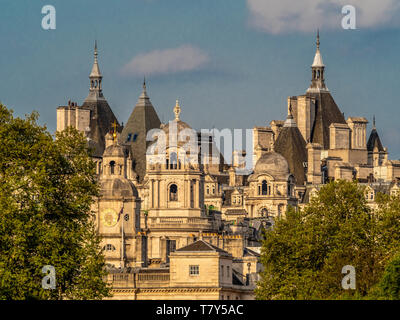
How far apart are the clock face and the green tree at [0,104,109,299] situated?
6233 cm

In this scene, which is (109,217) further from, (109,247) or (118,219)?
(109,247)

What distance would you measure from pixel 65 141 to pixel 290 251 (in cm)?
2937

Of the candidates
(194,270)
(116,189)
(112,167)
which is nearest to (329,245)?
(194,270)

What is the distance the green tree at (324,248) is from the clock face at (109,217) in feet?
110

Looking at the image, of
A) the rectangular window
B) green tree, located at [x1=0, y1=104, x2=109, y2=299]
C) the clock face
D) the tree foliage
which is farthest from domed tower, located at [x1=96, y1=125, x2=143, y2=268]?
green tree, located at [x1=0, y1=104, x2=109, y2=299]

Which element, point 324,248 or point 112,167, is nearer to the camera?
point 324,248

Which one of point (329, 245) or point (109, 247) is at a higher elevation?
point (109, 247)

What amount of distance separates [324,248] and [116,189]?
146 ft

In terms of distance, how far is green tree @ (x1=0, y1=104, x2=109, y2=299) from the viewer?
115812mm

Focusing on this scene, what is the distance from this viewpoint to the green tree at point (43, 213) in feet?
380

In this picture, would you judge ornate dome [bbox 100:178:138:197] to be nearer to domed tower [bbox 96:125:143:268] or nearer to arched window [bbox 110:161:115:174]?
domed tower [bbox 96:125:143:268]

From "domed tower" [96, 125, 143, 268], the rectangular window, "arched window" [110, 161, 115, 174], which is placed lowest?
the rectangular window

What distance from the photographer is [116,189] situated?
191 metres

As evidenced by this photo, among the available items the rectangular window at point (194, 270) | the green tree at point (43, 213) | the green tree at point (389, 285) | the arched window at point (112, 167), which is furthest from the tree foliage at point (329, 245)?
the arched window at point (112, 167)
